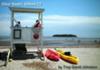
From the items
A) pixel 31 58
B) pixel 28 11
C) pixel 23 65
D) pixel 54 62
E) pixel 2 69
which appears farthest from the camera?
pixel 28 11

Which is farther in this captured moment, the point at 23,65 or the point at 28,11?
the point at 28,11

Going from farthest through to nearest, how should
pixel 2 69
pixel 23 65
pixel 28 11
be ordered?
1. pixel 28 11
2. pixel 23 65
3. pixel 2 69

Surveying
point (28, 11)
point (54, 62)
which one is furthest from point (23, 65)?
point (28, 11)

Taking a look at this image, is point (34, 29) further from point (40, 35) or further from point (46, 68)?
point (46, 68)

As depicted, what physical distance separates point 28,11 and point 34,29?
768mm

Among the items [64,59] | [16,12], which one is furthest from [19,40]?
[64,59]

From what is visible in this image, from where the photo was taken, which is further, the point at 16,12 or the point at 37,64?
the point at 16,12

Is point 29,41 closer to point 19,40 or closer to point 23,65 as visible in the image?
point 19,40

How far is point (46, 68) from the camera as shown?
591 cm

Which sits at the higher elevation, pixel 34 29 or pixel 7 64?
pixel 34 29

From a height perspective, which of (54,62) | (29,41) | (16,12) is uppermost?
(16,12)

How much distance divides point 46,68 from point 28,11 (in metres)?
2.71

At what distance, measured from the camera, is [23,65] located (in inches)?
249

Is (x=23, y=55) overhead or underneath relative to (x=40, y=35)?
underneath
